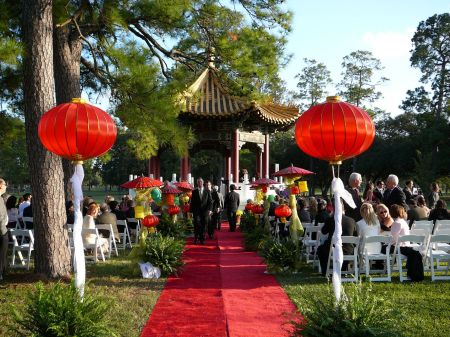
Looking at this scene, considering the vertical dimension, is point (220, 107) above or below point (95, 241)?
above

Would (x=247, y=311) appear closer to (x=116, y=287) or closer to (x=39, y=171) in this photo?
(x=116, y=287)

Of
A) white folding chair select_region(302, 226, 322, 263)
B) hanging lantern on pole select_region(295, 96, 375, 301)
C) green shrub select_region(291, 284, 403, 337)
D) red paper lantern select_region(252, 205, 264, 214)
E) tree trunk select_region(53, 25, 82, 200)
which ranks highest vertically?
tree trunk select_region(53, 25, 82, 200)

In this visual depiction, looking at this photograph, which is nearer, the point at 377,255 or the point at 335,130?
the point at 335,130

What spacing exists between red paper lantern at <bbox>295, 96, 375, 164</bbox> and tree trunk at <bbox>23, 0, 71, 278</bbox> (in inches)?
166

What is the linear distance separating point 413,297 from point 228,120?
39.0 feet

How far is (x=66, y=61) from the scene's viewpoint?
9.89 m

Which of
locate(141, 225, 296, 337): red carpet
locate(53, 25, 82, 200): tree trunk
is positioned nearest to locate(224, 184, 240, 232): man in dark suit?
locate(141, 225, 296, 337): red carpet

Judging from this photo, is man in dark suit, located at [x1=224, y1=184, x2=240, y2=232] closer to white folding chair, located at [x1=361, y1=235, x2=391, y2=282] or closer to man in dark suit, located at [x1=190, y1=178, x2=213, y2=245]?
man in dark suit, located at [x1=190, y1=178, x2=213, y2=245]

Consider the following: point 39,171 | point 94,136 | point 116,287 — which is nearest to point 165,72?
point 39,171

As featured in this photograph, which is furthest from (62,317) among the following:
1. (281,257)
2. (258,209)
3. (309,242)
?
(258,209)

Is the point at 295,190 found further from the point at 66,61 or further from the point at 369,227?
the point at 66,61

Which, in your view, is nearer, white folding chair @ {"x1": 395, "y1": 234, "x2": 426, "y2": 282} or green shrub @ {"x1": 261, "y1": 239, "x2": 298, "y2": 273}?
white folding chair @ {"x1": 395, "y1": 234, "x2": 426, "y2": 282}

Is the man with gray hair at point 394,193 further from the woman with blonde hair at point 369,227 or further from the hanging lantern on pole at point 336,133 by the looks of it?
the hanging lantern on pole at point 336,133

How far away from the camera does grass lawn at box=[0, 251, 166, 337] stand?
5.28 meters
